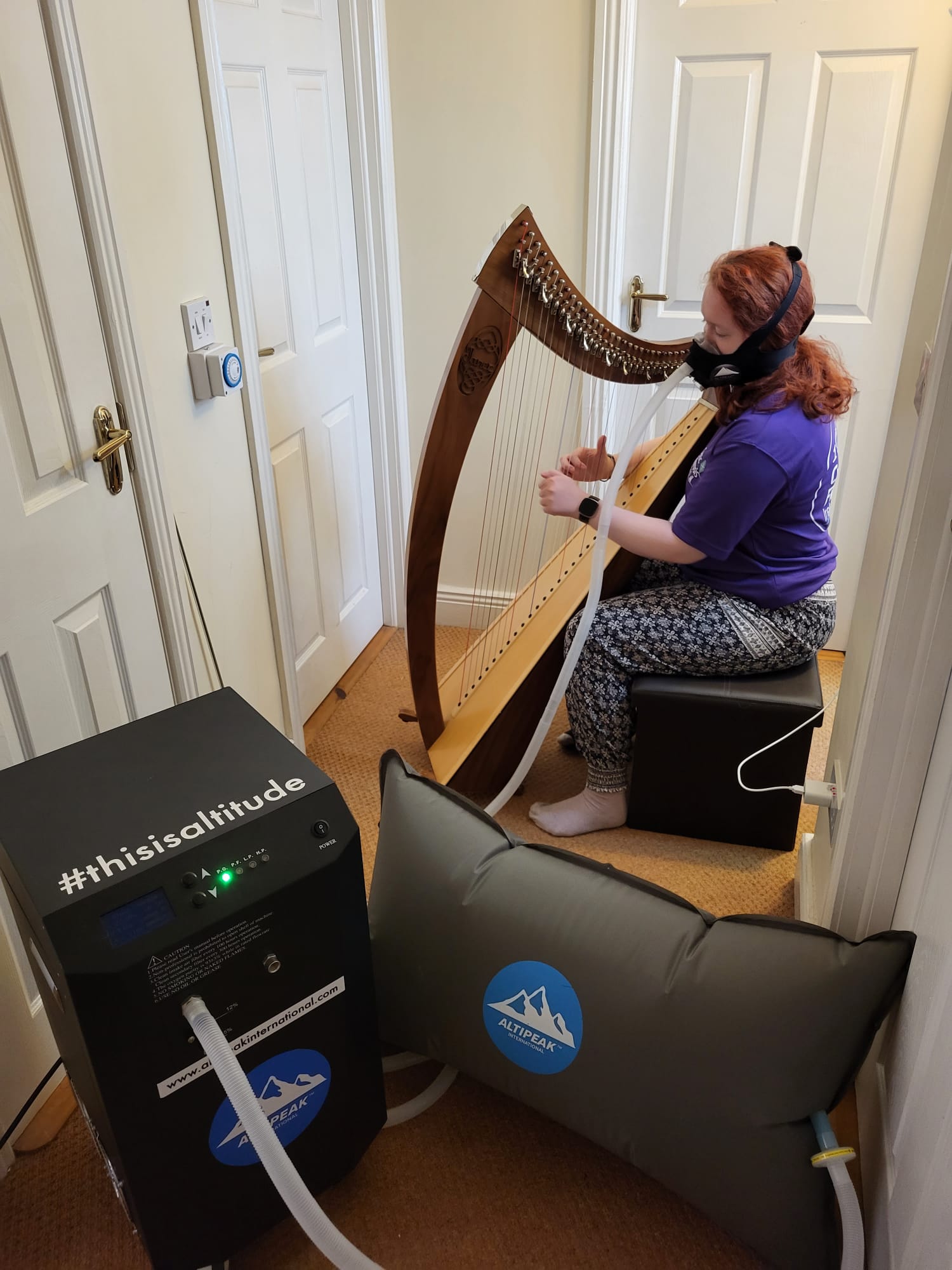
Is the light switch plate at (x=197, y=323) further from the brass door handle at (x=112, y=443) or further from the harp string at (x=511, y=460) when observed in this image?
the harp string at (x=511, y=460)

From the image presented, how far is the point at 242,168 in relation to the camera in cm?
184

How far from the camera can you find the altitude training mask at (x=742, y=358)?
1.64 meters

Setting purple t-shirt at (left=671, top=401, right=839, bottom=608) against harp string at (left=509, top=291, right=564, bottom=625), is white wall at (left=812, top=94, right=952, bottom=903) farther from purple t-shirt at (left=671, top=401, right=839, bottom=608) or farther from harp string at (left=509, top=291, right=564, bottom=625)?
harp string at (left=509, top=291, right=564, bottom=625)

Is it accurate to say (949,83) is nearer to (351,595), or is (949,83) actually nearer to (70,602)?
(351,595)

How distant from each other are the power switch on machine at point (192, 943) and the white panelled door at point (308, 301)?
3.76ft

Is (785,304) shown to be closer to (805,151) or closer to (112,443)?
(805,151)

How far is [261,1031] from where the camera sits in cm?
107

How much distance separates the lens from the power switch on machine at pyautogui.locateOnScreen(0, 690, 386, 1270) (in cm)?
92

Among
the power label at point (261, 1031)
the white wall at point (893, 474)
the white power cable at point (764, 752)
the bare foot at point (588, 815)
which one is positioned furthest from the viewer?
the bare foot at point (588, 815)

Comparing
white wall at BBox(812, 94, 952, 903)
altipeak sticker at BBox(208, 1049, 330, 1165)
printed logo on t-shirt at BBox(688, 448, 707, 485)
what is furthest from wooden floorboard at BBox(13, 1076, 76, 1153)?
printed logo on t-shirt at BBox(688, 448, 707, 485)

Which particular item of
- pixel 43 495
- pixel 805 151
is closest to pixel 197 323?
pixel 43 495

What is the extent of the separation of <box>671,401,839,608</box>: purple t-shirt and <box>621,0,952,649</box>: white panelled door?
0.72 metres

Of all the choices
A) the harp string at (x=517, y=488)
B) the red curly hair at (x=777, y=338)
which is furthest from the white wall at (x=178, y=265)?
the red curly hair at (x=777, y=338)

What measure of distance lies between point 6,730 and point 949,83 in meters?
2.29
